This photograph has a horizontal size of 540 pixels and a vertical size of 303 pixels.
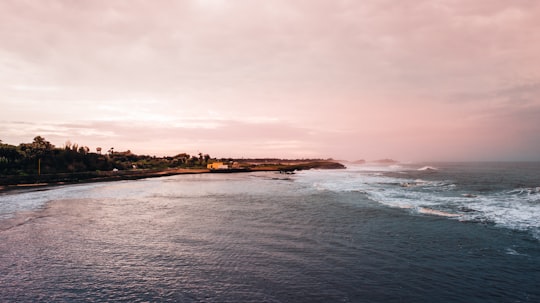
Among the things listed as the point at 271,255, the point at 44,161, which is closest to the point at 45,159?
the point at 44,161

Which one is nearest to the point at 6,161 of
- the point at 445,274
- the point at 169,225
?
the point at 169,225

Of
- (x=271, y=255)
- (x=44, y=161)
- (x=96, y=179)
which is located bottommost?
(x=271, y=255)

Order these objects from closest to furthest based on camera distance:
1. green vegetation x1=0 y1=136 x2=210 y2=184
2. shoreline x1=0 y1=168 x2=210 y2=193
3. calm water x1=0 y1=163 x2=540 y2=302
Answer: calm water x1=0 y1=163 x2=540 y2=302 < shoreline x1=0 y1=168 x2=210 y2=193 < green vegetation x1=0 y1=136 x2=210 y2=184

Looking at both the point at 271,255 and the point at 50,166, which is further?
the point at 50,166

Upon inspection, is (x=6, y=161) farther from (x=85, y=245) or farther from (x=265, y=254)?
(x=265, y=254)

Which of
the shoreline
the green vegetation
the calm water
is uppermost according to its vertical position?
the green vegetation

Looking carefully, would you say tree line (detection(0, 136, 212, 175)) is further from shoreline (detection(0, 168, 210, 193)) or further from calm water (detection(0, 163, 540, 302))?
calm water (detection(0, 163, 540, 302))

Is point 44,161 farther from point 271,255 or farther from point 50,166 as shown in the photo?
point 271,255

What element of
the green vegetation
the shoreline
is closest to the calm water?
the shoreline
